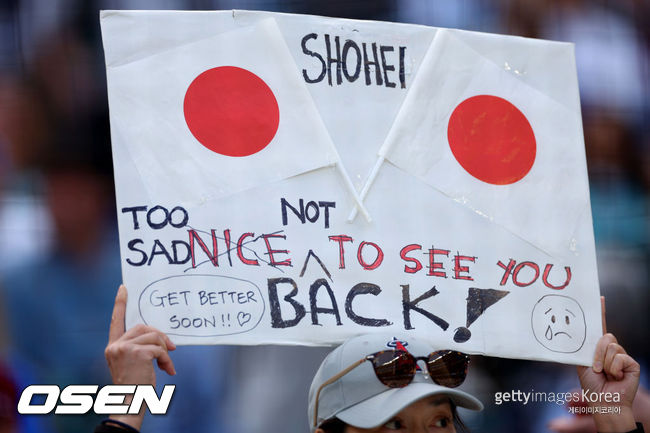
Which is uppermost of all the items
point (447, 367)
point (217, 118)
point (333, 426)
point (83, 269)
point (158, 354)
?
point (217, 118)

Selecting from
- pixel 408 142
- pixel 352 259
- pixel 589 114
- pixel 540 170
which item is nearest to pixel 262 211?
pixel 352 259

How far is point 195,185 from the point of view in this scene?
6.26ft

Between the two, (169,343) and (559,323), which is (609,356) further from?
(169,343)

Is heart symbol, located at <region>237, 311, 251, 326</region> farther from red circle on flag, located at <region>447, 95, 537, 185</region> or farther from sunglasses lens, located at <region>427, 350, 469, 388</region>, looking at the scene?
red circle on flag, located at <region>447, 95, 537, 185</region>

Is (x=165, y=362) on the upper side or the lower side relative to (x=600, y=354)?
upper

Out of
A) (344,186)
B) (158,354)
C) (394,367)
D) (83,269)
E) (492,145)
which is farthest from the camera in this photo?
(83,269)

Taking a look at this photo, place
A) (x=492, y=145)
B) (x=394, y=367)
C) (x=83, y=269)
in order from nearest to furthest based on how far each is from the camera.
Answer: (x=394, y=367)
(x=492, y=145)
(x=83, y=269)

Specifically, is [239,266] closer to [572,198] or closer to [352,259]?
[352,259]

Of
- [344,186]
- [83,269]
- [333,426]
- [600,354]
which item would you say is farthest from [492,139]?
[83,269]

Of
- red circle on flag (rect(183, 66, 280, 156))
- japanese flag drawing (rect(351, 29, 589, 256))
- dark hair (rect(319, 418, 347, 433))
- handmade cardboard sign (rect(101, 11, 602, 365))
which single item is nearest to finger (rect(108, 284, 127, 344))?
handmade cardboard sign (rect(101, 11, 602, 365))

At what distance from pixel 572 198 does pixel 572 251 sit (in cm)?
14

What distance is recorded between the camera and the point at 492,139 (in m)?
2.17

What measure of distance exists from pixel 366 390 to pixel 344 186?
454mm

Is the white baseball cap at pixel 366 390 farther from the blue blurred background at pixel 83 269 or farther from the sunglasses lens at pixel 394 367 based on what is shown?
the blue blurred background at pixel 83 269
